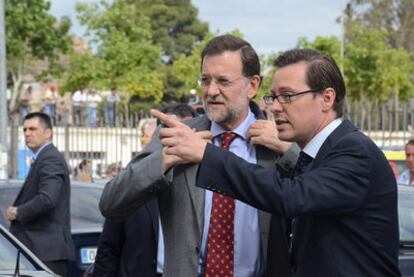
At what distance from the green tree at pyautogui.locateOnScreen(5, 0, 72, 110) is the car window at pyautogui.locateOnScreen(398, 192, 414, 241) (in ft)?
82.3

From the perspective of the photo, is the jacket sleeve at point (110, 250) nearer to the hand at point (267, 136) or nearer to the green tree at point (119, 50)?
the hand at point (267, 136)

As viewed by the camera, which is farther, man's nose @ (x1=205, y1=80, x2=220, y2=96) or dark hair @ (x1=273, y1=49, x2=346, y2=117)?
man's nose @ (x1=205, y1=80, x2=220, y2=96)

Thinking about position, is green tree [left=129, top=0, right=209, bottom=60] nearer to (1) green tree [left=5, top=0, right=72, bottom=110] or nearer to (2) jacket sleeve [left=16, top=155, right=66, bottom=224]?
(1) green tree [left=5, top=0, right=72, bottom=110]

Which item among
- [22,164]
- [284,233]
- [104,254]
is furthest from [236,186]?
[22,164]

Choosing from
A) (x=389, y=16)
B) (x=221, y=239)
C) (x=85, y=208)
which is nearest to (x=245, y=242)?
(x=221, y=239)

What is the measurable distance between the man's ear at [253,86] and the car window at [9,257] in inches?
77.3

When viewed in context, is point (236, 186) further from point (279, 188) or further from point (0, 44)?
point (0, 44)

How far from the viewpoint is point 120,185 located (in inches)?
178

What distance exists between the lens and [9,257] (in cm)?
619

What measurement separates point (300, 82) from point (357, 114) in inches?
672

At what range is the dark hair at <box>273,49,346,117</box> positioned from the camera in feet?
13.3

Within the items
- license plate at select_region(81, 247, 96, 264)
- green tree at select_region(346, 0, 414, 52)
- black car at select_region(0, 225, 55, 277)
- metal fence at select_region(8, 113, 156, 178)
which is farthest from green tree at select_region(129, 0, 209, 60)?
black car at select_region(0, 225, 55, 277)

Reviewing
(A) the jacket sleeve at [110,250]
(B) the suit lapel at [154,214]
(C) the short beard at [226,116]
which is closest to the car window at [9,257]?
(A) the jacket sleeve at [110,250]

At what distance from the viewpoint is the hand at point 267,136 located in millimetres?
4566
